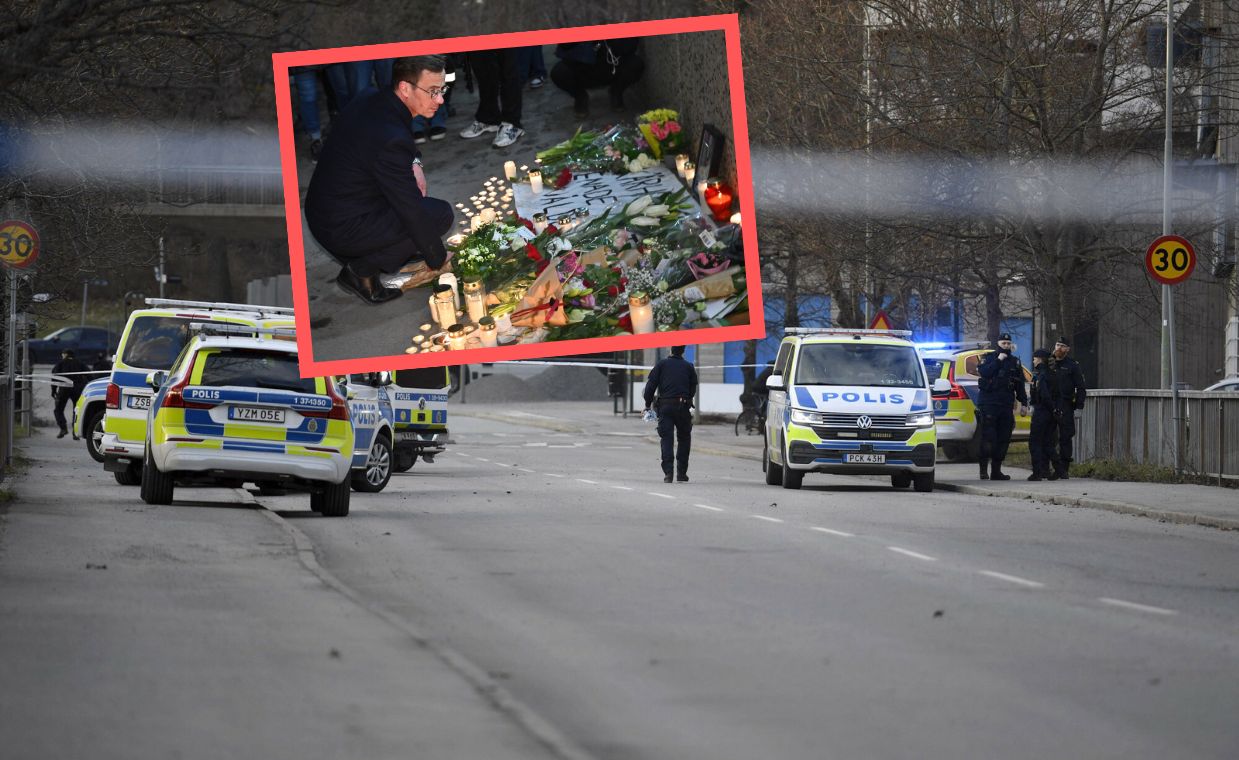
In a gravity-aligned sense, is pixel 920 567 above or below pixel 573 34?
below

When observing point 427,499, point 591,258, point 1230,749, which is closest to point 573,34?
point 591,258

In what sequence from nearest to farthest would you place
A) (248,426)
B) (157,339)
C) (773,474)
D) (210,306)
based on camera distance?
1. (248,426)
2. (157,339)
3. (210,306)
4. (773,474)

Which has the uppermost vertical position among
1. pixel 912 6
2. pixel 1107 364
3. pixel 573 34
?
pixel 912 6

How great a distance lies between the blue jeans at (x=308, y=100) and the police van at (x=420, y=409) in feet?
41.7

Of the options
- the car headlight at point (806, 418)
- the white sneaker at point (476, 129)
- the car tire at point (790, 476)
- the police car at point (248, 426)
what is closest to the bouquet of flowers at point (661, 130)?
the white sneaker at point (476, 129)

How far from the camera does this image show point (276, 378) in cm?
Result: 1895

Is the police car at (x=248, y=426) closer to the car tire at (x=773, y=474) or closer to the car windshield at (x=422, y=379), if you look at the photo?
the car tire at (x=773, y=474)

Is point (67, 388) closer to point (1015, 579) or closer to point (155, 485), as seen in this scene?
point (155, 485)

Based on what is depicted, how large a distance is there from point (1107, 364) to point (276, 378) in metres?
36.2

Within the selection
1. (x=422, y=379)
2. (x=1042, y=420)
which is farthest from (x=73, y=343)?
(x=1042, y=420)

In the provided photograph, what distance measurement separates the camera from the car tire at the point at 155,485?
19.0 m

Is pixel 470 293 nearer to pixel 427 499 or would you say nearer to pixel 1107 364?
pixel 427 499

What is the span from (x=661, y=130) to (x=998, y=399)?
11.7 metres

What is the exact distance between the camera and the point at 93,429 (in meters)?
29.5
